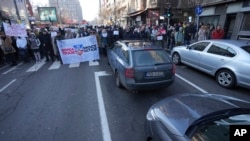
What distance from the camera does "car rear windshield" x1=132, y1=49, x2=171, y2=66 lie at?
16.5 ft

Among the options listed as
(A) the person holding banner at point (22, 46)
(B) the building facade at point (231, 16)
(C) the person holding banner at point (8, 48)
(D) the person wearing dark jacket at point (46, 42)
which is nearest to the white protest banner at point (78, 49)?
(D) the person wearing dark jacket at point (46, 42)

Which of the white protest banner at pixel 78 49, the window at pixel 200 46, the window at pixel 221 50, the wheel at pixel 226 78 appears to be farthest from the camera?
the white protest banner at pixel 78 49

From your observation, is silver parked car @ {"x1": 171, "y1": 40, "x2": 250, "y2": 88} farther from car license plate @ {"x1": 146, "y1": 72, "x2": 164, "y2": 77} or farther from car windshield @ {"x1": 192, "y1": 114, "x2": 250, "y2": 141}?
car windshield @ {"x1": 192, "y1": 114, "x2": 250, "y2": 141}

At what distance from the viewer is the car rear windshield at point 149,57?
16.5 feet

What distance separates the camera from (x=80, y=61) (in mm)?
10203

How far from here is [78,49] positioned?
1003 cm

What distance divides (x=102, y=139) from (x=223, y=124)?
230 centimetres

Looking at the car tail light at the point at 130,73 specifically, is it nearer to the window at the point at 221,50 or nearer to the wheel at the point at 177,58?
the window at the point at 221,50

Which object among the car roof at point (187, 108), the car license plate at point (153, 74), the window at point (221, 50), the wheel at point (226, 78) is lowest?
the wheel at point (226, 78)

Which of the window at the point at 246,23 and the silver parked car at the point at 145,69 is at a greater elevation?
the window at the point at 246,23

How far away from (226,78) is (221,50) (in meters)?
1.04

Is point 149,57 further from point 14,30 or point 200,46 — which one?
point 14,30

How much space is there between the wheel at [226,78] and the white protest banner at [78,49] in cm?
659

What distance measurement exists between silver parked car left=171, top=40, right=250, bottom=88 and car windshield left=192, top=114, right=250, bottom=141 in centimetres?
390
